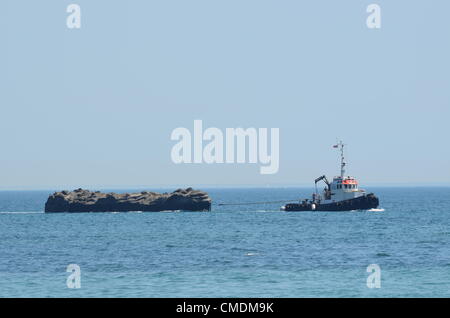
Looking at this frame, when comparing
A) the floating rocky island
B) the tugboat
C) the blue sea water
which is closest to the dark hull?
the tugboat

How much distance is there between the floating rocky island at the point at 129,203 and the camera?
538 feet

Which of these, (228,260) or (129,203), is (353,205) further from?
(228,260)

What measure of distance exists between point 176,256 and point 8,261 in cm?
1416

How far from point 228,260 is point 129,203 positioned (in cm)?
10561

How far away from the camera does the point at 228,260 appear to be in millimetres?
63344

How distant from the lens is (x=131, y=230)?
4154 inches

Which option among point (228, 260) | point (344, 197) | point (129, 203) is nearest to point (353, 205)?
point (344, 197)

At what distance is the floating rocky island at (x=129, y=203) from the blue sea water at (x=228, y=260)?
49.4m

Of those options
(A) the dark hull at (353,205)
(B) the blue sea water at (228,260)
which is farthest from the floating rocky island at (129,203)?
(B) the blue sea water at (228,260)

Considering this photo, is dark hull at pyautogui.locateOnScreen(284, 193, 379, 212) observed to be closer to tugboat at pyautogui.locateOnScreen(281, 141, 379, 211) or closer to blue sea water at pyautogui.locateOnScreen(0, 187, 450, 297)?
tugboat at pyautogui.locateOnScreen(281, 141, 379, 211)

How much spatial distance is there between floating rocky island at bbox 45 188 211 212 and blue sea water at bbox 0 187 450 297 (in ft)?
162

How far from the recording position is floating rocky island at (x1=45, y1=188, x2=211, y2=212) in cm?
16388

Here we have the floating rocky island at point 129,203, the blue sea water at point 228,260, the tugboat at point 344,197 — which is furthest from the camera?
the floating rocky island at point 129,203

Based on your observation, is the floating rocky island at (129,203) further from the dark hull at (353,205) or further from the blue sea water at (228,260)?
the blue sea water at (228,260)
